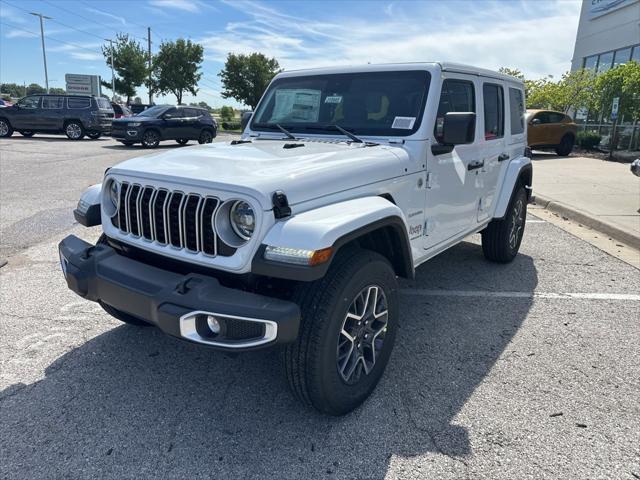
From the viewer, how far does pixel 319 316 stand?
2332 mm

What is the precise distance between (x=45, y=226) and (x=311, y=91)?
4.53 meters

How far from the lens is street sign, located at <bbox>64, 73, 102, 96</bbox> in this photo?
4116cm

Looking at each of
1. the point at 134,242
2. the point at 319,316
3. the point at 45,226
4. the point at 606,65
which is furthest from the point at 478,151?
the point at 606,65

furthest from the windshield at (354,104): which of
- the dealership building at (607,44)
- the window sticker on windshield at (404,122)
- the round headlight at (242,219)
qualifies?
the dealership building at (607,44)

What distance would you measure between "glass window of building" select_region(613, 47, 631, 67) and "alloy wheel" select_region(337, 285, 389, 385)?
23768 mm

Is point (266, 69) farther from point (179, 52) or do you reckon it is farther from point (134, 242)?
point (134, 242)

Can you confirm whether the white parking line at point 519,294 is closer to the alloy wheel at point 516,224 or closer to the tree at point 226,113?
the alloy wheel at point 516,224

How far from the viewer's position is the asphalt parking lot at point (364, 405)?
2342 millimetres

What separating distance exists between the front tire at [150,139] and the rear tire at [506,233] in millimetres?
16001

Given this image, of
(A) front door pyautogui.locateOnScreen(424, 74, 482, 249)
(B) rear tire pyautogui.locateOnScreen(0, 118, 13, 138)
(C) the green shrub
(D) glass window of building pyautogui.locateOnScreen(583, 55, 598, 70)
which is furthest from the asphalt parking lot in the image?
(D) glass window of building pyautogui.locateOnScreen(583, 55, 598, 70)

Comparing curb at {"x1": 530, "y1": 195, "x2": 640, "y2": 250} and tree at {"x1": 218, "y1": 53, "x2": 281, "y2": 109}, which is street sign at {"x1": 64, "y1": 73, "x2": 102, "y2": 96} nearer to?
tree at {"x1": 218, "y1": 53, "x2": 281, "y2": 109}

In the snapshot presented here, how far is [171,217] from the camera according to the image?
99.3 inches

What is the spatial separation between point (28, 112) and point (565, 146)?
21548mm

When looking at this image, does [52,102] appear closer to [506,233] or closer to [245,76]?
[506,233]
